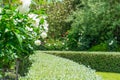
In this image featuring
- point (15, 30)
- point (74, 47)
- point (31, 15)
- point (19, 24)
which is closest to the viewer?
point (15, 30)

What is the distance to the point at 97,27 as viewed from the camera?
1872 centimetres

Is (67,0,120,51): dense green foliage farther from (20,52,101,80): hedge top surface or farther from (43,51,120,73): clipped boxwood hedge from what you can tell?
(20,52,101,80): hedge top surface

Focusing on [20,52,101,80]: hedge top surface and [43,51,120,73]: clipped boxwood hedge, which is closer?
[20,52,101,80]: hedge top surface

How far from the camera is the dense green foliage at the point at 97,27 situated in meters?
18.0

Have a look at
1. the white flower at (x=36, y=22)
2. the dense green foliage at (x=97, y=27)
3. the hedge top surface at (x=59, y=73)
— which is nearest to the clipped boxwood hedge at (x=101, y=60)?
the dense green foliage at (x=97, y=27)

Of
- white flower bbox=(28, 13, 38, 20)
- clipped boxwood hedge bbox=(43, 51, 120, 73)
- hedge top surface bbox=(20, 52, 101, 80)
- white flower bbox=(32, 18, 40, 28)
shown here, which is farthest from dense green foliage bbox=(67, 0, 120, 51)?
white flower bbox=(28, 13, 38, 20)

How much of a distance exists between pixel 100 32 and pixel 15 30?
649 inches

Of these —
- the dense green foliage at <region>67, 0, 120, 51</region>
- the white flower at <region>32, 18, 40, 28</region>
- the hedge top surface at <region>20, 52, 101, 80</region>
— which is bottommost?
the dense green foliage at <region>67, 0, 120, 51</region>

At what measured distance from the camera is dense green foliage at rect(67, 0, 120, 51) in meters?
18.0

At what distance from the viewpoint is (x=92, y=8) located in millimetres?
18562

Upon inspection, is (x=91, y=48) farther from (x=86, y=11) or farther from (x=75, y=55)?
(x=75, y=55)

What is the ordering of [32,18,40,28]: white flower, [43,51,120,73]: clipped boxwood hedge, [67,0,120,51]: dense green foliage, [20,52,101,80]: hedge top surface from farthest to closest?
1. [67,0,120,51]: dense green foliage
2. [43,51,120,73]: clipped boxwood hedge
3. [20,52,101,80]: hedge top surface
4. [32,18,40,28]: white flower

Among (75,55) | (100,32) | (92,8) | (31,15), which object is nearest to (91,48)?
(100,32)

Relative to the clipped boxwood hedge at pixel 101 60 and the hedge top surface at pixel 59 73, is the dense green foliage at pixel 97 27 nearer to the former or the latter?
the clipped boxwood hedge at pixel 101 60
